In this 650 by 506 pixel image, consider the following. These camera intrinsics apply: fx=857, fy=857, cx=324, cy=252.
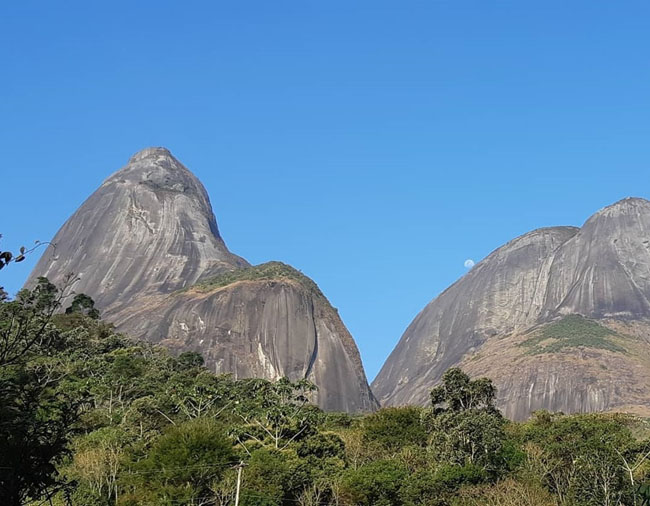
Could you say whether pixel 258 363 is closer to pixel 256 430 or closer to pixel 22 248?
pixel 256 430

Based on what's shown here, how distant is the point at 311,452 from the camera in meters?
44.4

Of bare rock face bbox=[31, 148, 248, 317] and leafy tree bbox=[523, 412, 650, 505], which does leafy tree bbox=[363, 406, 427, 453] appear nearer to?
leafy tree bbox=[523, 412, 650, 505]

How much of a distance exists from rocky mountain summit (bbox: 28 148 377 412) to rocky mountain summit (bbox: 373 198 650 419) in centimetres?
3173

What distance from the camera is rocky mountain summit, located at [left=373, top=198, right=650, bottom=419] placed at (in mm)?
137000

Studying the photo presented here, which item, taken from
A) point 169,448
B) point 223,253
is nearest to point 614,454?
point 169,448

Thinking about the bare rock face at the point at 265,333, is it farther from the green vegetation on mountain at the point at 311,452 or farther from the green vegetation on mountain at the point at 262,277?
the green vegetation on mountain at the point at 311,452

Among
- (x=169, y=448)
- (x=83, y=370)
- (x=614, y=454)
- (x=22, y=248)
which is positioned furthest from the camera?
(x=83, y=370)

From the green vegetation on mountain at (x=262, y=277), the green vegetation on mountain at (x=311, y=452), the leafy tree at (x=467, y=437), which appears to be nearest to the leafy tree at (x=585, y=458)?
the green vegetation on mountain at (x=311, y=452)

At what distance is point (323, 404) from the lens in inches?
4855

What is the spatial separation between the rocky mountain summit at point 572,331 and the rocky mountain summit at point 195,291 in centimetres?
3173

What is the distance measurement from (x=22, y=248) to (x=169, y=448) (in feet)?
97.4

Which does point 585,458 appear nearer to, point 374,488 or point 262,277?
point 374,488

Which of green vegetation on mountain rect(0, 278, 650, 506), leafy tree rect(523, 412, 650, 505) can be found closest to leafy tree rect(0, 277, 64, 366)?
green vegetation on mountain rect(0, 278, 650, 506)

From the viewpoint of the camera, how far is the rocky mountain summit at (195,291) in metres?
→ 128
